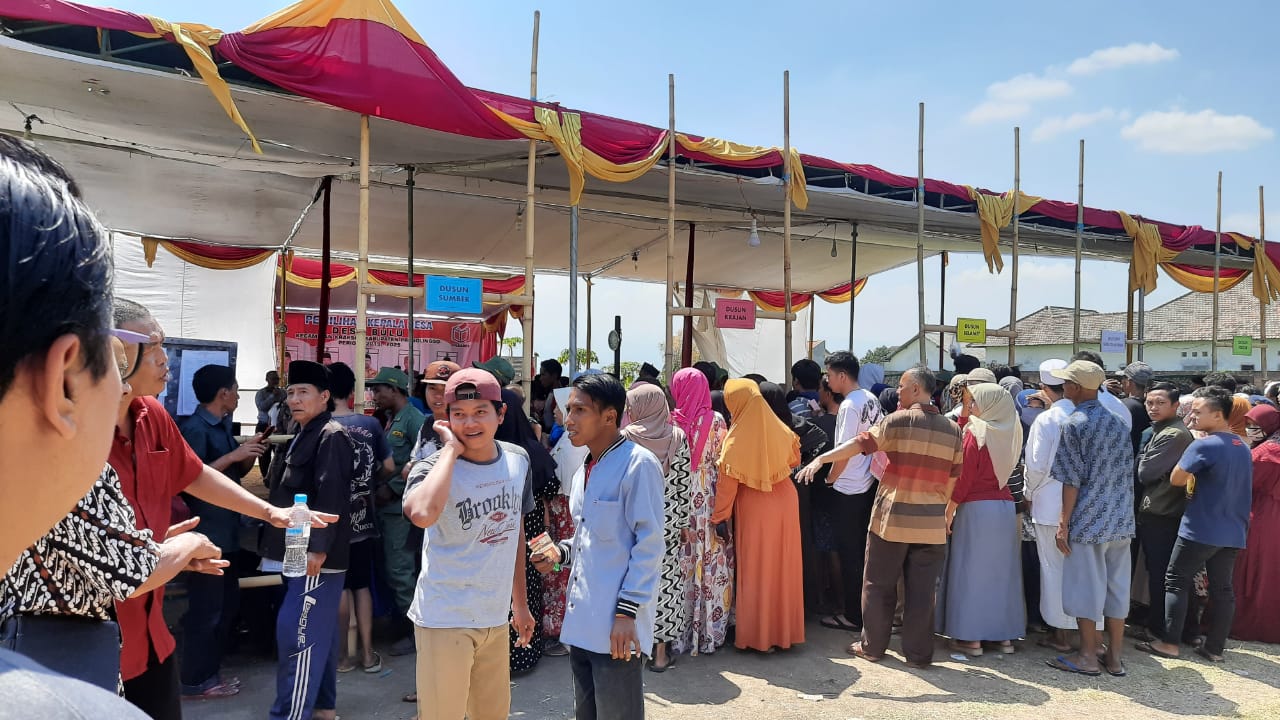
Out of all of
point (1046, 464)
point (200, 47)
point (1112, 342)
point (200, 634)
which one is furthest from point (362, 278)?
point (1112, 342)

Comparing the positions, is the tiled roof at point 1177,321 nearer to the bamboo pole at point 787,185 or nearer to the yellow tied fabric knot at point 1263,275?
the yellow tied fabric knot at point 1263,275

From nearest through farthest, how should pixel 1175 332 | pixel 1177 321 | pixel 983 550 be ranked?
pixel 983 550 < pixel 1175 332 < pixel 1177 321

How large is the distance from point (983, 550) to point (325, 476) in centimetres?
388

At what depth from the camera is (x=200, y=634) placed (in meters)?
3.59

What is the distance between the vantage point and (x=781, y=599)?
4477 millimetres

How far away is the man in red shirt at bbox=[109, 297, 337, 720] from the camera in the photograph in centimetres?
211

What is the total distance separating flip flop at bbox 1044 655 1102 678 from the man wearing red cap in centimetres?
349

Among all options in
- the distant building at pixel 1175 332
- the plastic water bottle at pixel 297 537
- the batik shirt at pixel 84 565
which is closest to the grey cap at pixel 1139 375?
the plastic water bottle at pixel 297 537

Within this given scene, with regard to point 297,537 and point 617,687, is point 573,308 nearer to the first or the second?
point 297,537

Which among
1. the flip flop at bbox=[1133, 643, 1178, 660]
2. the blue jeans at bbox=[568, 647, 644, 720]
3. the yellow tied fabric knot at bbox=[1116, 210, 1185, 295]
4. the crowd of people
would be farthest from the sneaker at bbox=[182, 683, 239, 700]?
the yellow tied fabric knot at bbox=[1116, 210, 1185, 295]

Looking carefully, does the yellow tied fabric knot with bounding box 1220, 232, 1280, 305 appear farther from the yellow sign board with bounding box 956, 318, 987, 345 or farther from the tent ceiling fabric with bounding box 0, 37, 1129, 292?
the yellow sign board with bounding box 956, 318, 987, 345

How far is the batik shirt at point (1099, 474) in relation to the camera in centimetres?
428

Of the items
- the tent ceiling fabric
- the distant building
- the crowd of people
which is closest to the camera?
the crowd of people

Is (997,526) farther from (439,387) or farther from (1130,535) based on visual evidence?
(439,387)
